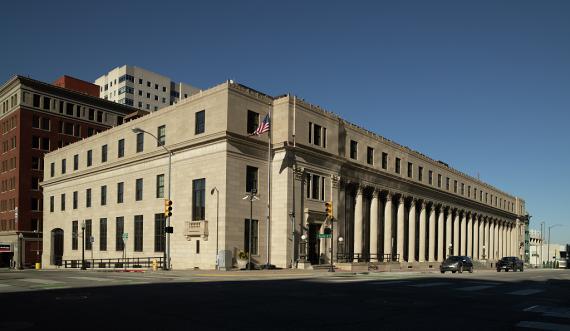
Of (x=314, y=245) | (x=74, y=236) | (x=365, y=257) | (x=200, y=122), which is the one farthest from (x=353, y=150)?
(x=74, y=236)

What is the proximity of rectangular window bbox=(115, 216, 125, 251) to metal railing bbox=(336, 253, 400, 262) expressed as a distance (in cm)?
2318

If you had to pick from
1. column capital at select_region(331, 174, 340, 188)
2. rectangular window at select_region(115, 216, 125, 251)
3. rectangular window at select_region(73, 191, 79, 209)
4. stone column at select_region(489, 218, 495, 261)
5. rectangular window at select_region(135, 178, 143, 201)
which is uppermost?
column capital at select_region(331, 174, 340, 188)

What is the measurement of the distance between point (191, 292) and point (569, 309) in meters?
11.6

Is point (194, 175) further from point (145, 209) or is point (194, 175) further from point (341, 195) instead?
point (341, 195)

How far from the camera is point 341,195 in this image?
5553 centimetres

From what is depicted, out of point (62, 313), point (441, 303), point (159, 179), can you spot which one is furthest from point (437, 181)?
point (62, 313)

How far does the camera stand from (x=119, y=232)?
57.9 m

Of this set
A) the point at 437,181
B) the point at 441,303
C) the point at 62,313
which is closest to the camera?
the point at 62,313

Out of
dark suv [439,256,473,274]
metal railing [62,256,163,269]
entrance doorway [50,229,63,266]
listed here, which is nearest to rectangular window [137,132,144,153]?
metal railing [62,256,163,269]

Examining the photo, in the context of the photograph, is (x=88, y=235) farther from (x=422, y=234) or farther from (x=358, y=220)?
(x=422, y=234)

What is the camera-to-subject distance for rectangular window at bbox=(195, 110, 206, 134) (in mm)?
46938

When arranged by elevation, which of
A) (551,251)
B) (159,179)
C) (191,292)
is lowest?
(551,251)

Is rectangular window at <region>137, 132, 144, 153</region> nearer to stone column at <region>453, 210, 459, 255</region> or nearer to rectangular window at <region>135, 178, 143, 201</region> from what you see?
rectangular window at <region>135, 178, 143, 201</region>

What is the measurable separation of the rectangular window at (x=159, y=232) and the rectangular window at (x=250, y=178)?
1009 cm
